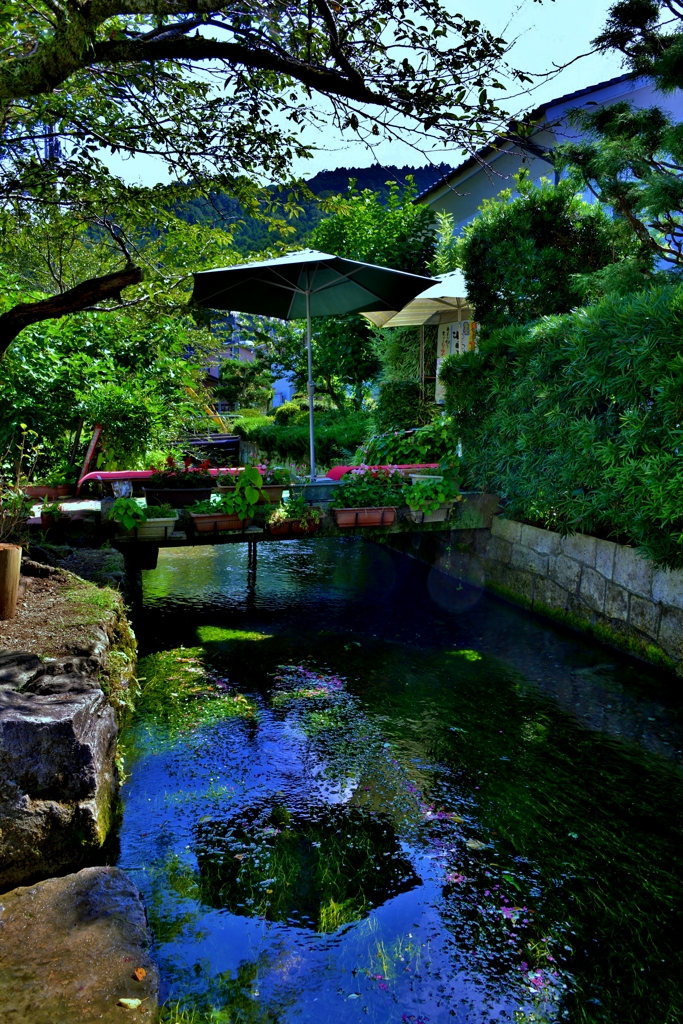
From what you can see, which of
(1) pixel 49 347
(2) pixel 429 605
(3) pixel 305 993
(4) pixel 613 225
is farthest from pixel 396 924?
(1) pixel 49 347

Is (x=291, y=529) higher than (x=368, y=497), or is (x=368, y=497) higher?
(x=368, y=497)

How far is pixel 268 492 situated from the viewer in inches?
294

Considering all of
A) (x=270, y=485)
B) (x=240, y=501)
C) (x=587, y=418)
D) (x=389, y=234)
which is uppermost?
(x=389, y=234)

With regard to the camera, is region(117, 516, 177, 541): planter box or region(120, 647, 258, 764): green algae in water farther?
region(117, 516, 177, 541): planter box

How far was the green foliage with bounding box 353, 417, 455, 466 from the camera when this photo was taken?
9.10 metres

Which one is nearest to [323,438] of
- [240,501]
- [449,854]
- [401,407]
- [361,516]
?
[401,407]

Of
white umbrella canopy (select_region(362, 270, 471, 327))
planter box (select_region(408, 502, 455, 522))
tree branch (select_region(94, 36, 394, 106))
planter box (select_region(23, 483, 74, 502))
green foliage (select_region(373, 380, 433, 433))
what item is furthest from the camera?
green foliage (select_region(373, 380, 433, 433))

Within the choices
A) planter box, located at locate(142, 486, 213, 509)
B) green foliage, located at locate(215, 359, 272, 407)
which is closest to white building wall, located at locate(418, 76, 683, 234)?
planter box, located at locate(142, 486, 213, 509)

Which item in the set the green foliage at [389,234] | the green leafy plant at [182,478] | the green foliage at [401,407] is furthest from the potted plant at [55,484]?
the green foliage at [389,234]

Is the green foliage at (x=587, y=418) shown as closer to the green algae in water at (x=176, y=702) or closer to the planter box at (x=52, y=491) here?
the green algae in water at (x=176, y=702)

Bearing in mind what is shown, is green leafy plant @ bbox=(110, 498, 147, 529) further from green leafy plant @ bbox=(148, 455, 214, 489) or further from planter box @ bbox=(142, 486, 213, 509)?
green leafy plant @ bbox=(148, 455, 214, 489)

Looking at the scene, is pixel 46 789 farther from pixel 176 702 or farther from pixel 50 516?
pixel 50 516

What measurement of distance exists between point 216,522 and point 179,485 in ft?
2.62

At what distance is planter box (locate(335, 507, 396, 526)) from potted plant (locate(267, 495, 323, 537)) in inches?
8.4
